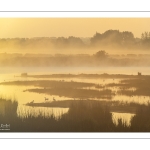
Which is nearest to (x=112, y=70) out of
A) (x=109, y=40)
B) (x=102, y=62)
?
(x=102, y=62)

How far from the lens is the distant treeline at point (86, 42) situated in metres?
2.21

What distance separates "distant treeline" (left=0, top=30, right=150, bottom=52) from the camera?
2205 millimetres

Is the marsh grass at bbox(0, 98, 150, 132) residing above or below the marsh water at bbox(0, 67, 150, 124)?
below

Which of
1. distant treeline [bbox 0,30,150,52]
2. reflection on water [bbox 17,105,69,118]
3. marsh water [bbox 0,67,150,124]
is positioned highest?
distant treeline [bbox 0,30,150,52]

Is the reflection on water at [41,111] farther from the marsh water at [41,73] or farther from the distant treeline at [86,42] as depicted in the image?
the distant treeline at [86,42]

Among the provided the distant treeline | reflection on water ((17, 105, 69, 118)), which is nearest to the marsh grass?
reflection on water ((17, 105, 69, 118))

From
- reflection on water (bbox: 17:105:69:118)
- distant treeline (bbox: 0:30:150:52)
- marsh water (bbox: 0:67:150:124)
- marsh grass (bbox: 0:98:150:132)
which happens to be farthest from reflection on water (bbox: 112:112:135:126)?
distant treeline (bbox: 0:30:150:52)

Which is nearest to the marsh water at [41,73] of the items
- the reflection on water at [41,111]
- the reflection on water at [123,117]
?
the reflection on water at [41,111]

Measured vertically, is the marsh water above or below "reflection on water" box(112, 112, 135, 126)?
above

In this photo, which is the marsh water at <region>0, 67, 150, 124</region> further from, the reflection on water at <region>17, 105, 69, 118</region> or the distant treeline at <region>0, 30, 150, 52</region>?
the distant treeline at <region>0, 30, 150, 52</region>

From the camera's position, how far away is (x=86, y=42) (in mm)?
2213

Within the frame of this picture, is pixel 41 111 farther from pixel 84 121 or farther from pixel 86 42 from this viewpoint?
pixel 86 42
